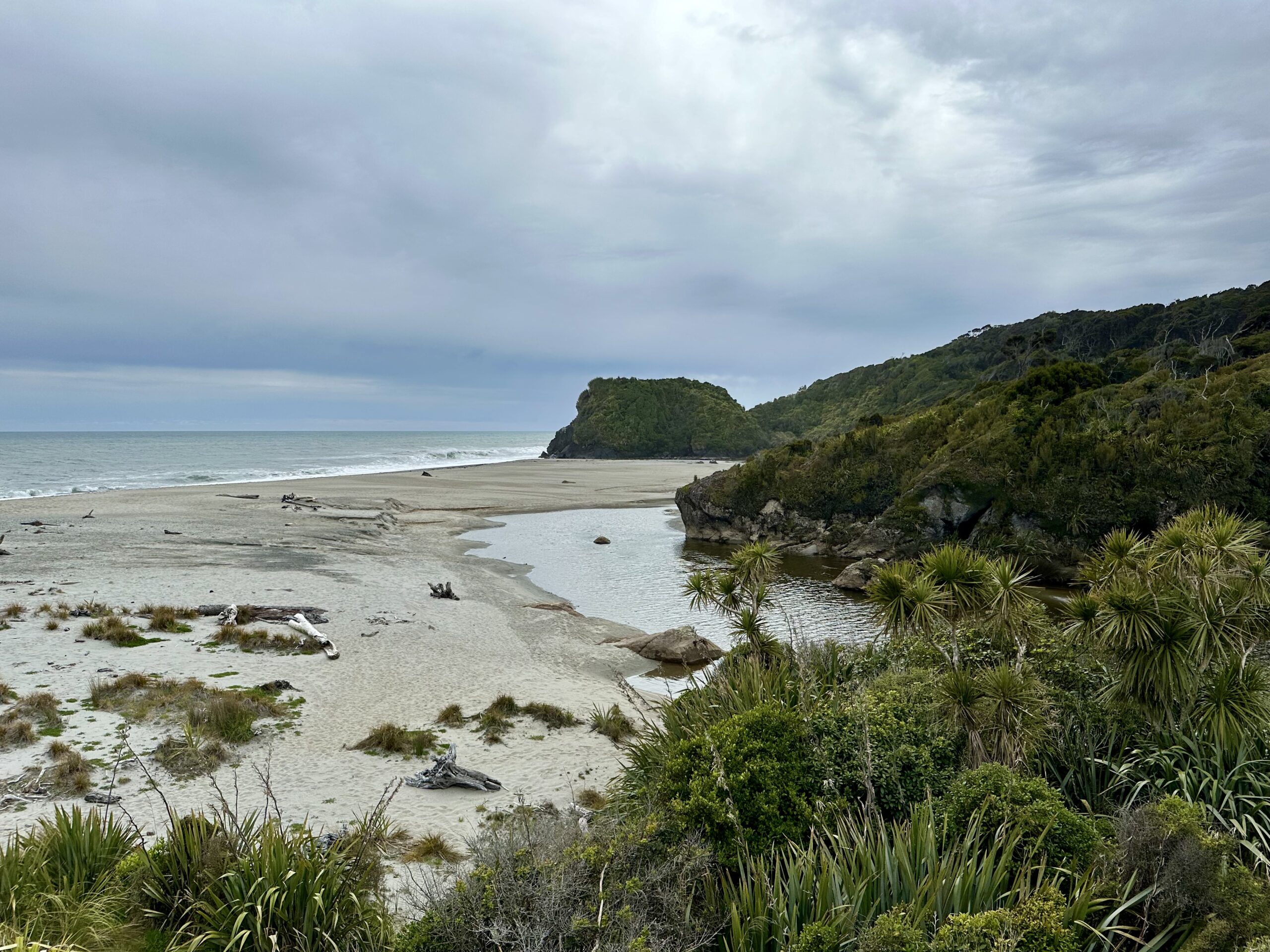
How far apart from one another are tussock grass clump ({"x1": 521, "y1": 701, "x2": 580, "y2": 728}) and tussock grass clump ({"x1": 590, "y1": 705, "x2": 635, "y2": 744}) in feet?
1.45

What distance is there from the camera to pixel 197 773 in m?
10.2

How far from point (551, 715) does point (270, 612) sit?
11.2 m

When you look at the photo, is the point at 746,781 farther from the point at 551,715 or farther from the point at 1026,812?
the point at 551,715

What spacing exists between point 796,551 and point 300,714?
1194 inches

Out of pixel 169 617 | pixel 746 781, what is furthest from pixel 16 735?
pixel 746 781

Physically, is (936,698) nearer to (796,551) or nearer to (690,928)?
(690,928)

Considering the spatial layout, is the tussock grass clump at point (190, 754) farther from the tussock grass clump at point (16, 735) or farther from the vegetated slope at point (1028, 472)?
the vegetated slope at point (1028, 472)

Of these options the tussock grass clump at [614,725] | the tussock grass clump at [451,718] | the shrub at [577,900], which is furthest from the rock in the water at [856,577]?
the shrub at [577,900]

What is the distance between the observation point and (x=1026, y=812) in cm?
547

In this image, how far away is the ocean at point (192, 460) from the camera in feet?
229

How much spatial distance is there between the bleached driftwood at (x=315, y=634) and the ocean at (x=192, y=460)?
5266 cm

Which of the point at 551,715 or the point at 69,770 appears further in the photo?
the point at 551,715

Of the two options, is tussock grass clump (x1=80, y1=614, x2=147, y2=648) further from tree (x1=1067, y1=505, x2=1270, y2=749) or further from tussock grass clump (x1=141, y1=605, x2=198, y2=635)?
tree (x1=1067, y1=505, x2=1270, y2=749)

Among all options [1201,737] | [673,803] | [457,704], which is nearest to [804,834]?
[673,803]
